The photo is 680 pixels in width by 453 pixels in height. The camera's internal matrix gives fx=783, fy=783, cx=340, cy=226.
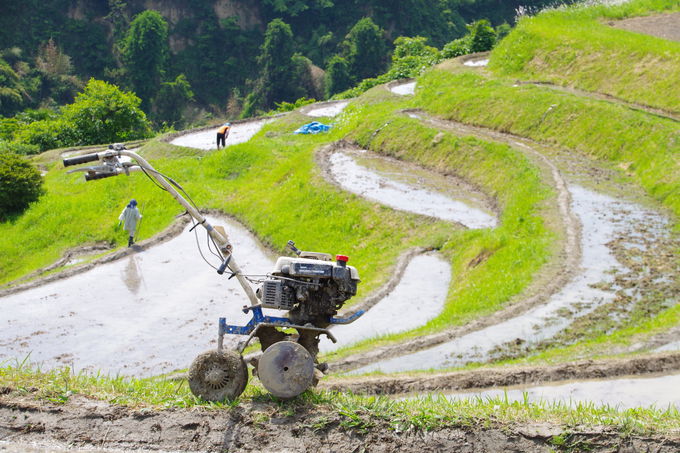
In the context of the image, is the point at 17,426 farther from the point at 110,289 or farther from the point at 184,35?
the point at 184,35

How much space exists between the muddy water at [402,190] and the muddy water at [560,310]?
363 cm

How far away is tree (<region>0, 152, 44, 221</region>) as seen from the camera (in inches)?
1174

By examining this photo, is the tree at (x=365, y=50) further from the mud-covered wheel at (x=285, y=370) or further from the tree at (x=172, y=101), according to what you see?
the mud-covered wheel at (x=285, y=370)

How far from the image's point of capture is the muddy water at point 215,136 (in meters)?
40.6

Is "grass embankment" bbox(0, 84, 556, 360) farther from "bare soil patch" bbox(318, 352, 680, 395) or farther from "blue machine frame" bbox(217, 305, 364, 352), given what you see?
"blue machine frame" bbox(217, 305, 364, 352)

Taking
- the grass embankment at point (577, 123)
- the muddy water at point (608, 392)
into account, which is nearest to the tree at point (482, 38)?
the grass embankment at point (577, 123)

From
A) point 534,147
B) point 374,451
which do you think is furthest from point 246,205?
point 374,451

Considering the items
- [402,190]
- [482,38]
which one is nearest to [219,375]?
[402,190]

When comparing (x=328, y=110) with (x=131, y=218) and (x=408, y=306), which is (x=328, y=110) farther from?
(x=408, y=306)

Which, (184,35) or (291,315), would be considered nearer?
(291,315)

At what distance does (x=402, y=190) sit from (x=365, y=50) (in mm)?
68713

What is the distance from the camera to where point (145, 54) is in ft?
290

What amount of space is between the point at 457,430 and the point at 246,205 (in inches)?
783

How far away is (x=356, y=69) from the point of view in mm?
92062
